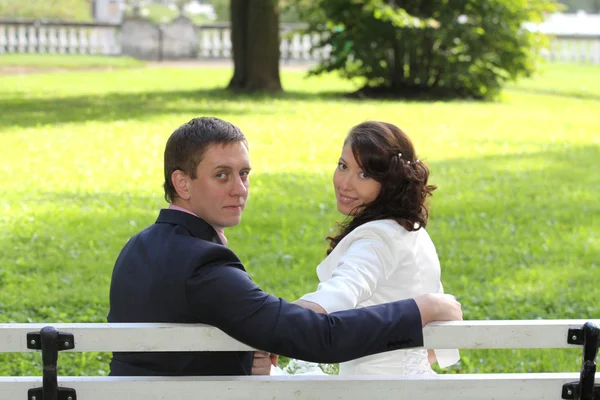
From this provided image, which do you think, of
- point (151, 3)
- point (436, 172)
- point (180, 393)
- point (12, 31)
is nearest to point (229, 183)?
point (180, 393)

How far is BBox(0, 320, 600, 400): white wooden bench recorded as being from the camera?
260 cm

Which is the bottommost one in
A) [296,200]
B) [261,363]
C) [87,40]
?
[87,40]

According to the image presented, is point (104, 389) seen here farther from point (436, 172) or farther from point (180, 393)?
point (436, 172)

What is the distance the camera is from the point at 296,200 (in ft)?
34.3

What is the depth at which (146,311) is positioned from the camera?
2906 millimetres

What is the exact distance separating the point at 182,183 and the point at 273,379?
757 millimetres

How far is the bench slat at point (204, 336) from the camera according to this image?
2.59 metres

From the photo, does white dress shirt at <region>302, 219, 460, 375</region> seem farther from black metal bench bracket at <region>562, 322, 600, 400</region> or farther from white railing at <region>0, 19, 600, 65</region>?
white railing at <region>0, 19, 600, 65</region>

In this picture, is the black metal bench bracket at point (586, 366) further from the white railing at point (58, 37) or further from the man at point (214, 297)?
the white railing at point (58, 37)

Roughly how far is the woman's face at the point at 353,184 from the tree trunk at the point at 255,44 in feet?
63.9

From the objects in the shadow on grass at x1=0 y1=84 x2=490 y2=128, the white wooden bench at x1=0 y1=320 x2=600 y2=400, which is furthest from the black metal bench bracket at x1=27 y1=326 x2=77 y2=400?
the shadow on grass at x1=0 y1=84 x2=490 y2=128

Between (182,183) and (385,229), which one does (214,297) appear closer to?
(182,183)

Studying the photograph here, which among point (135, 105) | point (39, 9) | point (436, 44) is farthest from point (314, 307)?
point (39, 9)

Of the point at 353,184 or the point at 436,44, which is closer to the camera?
the point at 353,184
